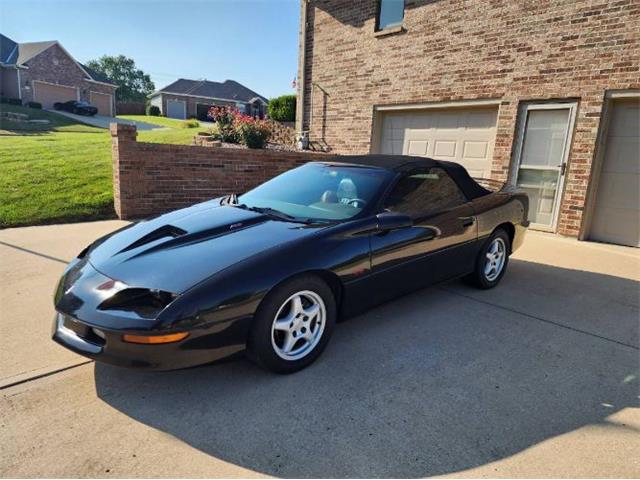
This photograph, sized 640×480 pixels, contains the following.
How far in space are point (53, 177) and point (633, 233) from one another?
10.0m

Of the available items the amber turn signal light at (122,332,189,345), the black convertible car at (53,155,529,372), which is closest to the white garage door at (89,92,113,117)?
the black convertible car at (53,155,529,372)

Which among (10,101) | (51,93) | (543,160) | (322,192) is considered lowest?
(322,192)

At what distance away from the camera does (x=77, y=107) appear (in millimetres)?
34156

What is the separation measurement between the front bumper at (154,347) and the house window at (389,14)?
8625mm

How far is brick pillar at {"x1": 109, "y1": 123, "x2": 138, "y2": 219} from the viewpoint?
6703 millimetres

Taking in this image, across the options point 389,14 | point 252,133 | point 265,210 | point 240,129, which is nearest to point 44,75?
point 240,129

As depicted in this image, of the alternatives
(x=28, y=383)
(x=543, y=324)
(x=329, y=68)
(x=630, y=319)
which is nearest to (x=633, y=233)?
(x=630, y=319)

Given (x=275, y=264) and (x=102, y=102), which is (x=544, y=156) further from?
(x=102, y=102)

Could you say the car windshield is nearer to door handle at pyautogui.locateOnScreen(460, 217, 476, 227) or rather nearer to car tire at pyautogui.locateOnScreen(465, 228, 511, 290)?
door handle at pyautogui.locateOnScreen(460, 217, 476, 227)

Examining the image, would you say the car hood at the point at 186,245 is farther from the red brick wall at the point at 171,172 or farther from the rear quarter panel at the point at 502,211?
the red brick wall at the point at 171,172

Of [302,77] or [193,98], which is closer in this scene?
[302,77]

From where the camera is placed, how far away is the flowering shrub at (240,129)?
10.3m

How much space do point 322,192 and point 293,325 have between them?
1.33 m

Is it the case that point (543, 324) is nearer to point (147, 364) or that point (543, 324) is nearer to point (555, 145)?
point (147, 364)
